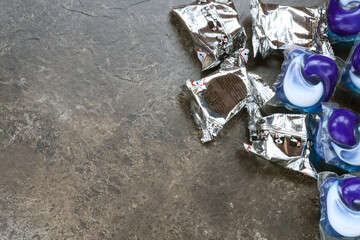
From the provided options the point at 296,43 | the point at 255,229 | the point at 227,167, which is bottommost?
the point at 255,229

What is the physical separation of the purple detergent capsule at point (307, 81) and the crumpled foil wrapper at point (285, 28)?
3.6 inches

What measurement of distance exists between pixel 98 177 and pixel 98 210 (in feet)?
0.35

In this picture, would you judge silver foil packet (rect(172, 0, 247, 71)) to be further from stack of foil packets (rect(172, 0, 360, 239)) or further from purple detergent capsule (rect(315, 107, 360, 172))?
purple detergent capsule (rect(315, 107, 360, 172))

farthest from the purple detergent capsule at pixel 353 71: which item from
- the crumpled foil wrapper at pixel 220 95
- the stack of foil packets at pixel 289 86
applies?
the crumpled foil wrapper at pixel 220 95

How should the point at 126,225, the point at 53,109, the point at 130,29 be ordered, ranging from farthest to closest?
the point at 130,29, the point at 53,109, the point at 126,225

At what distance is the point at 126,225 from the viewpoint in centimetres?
113

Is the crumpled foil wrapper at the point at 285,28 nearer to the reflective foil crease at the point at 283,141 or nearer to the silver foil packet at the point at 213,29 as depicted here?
the silver foil packet at the point at 213,29

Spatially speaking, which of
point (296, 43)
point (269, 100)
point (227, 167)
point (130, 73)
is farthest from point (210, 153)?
point (296, 43)

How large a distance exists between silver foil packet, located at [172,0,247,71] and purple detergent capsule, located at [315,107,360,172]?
1.35ft

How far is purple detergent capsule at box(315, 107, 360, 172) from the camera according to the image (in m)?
1.10

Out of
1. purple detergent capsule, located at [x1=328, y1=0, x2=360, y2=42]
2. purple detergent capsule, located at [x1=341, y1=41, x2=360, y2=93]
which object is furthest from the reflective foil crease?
purple detergent capsule, located at [x1=328, y1=0, x2=360, y2=42]

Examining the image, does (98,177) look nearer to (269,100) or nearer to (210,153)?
(210,153)

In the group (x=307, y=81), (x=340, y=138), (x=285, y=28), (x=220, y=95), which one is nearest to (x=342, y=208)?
(x=340, y=138)

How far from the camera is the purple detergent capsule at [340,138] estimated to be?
43.4 inches
